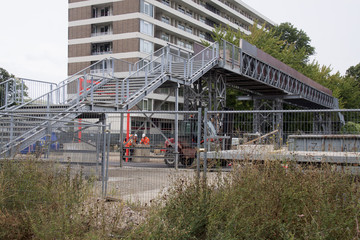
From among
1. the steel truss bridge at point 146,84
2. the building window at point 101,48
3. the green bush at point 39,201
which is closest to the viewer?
the green bush at point 39,201

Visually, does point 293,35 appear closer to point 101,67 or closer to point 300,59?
point 300,59

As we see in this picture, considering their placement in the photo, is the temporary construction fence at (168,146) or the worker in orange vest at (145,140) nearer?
the temporary construction fence at (168,146)

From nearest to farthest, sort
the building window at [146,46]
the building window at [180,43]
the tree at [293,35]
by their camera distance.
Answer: the building window at [146,46]
the building window at [180,43]
the tree at [293,35]

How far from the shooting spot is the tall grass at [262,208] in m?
4.77

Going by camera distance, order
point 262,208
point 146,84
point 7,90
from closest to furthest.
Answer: point 262,208, point 146,84, point 7,90

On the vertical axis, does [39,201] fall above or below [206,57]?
below

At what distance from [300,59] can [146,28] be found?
1973 centimetres

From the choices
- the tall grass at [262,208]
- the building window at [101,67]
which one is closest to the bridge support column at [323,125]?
the tall grass at [262,208]

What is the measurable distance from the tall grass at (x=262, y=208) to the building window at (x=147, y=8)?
146ft

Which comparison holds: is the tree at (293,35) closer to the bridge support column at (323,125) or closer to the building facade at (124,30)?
the building facade at (124,30)

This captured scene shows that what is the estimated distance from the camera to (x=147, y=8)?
49.1m

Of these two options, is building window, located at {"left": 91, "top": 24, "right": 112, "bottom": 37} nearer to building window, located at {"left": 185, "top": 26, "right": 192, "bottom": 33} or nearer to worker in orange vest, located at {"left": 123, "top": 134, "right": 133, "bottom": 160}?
building window, located at {"left": 185, "top": 26, "right": 192, "bottom": 33}

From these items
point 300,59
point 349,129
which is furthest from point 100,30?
point 349,129

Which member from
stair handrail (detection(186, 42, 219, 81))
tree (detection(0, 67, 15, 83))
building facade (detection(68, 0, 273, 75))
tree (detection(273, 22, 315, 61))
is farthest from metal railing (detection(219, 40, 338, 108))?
tree (detection(0, 67, 15, 83))
